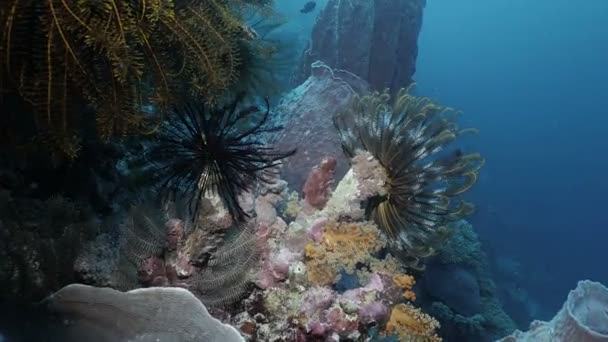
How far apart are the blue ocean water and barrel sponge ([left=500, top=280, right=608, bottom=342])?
17438 mm

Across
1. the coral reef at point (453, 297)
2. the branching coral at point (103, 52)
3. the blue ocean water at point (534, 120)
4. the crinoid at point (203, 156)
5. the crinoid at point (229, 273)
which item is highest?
the branching coral at point (103, 52)

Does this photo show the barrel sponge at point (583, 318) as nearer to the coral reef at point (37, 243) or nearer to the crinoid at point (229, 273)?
the crinoid at point (229, 273)

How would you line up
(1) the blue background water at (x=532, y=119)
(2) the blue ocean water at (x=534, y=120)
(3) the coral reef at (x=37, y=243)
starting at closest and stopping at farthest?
(3) the coral reef at (x=37, y=243), (1) the blue background water at (x=532, y=119), (2) the blue ocean water at (x=534, y=120)

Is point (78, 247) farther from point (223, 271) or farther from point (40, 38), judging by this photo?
point (40, 38)

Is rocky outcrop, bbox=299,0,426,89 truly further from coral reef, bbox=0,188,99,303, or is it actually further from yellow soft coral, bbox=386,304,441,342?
coral reef, bbox=0,188,99,303

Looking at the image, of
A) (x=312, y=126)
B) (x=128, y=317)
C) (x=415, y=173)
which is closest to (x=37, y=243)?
(x=128, y=317)

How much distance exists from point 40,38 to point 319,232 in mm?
2939

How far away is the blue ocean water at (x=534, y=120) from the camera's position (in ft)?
120

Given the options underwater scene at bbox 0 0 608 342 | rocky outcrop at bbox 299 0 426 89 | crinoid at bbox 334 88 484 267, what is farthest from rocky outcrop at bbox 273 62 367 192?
rocky outcrop at bbox 299 0 426 89

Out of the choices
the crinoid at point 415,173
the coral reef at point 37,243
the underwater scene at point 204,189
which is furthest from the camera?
the crinoid at point 415,173

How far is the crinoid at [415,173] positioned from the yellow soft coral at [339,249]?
63 cm

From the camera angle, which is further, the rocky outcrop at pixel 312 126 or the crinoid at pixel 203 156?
the rocky outcrop at pixel 312 126

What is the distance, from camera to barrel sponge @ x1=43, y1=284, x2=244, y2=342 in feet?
9.64

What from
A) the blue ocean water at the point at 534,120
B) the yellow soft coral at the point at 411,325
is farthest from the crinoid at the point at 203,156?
the blue ocean water at the point at 534,120
